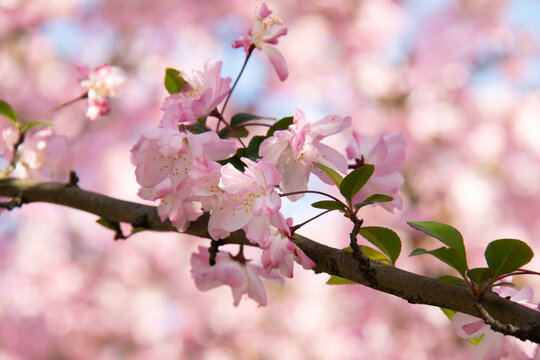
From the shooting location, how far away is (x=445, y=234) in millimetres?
639

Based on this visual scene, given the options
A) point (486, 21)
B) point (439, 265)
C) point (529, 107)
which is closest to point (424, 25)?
point (486, 21)

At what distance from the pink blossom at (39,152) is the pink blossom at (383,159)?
619 millimetres

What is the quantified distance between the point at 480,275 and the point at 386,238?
5.3 inches

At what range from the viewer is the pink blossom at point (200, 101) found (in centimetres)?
68

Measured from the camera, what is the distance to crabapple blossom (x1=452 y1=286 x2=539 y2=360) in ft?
2.12

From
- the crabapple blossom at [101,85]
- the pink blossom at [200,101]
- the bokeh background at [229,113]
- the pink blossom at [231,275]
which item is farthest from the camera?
the bokeh background at [229,113]

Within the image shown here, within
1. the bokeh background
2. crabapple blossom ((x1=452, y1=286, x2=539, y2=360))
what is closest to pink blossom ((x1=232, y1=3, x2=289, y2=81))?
crabapple blossom ((x1=452, y1=286, x2=539, y2=360))

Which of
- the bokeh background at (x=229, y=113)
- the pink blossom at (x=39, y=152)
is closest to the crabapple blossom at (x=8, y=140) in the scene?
the pink blossom at (x=39, y=152)

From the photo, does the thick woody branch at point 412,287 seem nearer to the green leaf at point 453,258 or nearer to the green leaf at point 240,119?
the green leaf at point 453,258

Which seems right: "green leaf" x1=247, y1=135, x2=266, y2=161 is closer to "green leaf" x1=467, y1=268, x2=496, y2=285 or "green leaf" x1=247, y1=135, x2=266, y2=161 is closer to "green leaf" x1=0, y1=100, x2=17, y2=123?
"green leaf" x1=467, y1=268, x2=496, y2=285

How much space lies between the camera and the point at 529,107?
492cm

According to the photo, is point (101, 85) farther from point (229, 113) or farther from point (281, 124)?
point (229, 113)

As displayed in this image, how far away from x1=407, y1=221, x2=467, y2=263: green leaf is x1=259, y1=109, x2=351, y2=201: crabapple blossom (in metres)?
0.12

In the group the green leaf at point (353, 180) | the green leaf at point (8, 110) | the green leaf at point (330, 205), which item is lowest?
the green leaf at point (330, 205)
